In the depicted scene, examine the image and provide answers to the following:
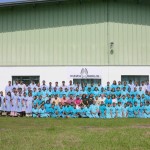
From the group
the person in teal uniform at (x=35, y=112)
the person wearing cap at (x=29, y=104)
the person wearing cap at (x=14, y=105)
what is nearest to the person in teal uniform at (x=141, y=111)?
the person in teal uniform at (x=35, y=112)

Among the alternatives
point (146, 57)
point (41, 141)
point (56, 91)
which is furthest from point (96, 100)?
point (41, 141)

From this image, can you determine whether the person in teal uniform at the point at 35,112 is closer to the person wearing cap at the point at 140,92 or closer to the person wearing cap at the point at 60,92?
the person wearing cap at the point at 60,92

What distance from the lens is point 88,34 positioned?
2133 centimetres

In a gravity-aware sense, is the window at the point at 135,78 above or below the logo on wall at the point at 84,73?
below

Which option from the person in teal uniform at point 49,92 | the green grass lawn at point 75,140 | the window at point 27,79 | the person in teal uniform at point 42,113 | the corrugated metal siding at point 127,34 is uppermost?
the corrugated metal siding at point 127,34

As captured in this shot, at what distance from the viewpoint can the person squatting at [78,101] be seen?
1906 centimetres

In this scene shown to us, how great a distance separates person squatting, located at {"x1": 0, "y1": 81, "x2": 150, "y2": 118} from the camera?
62.5 ft

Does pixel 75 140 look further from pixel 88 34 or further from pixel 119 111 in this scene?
pixel 88 34

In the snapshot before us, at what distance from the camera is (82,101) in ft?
64.3

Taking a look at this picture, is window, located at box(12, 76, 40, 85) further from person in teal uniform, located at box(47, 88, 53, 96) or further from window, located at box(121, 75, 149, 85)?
window, located at box(121, 75, 149, 85)

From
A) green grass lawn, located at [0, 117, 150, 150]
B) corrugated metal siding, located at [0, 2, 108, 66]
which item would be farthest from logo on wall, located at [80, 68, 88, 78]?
green grass lawn, located at [0, 117, 150, 150]

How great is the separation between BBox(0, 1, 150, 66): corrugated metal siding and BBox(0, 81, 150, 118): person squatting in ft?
5.20

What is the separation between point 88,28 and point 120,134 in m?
10.1

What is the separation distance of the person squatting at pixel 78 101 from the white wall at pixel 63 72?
0.70 m
